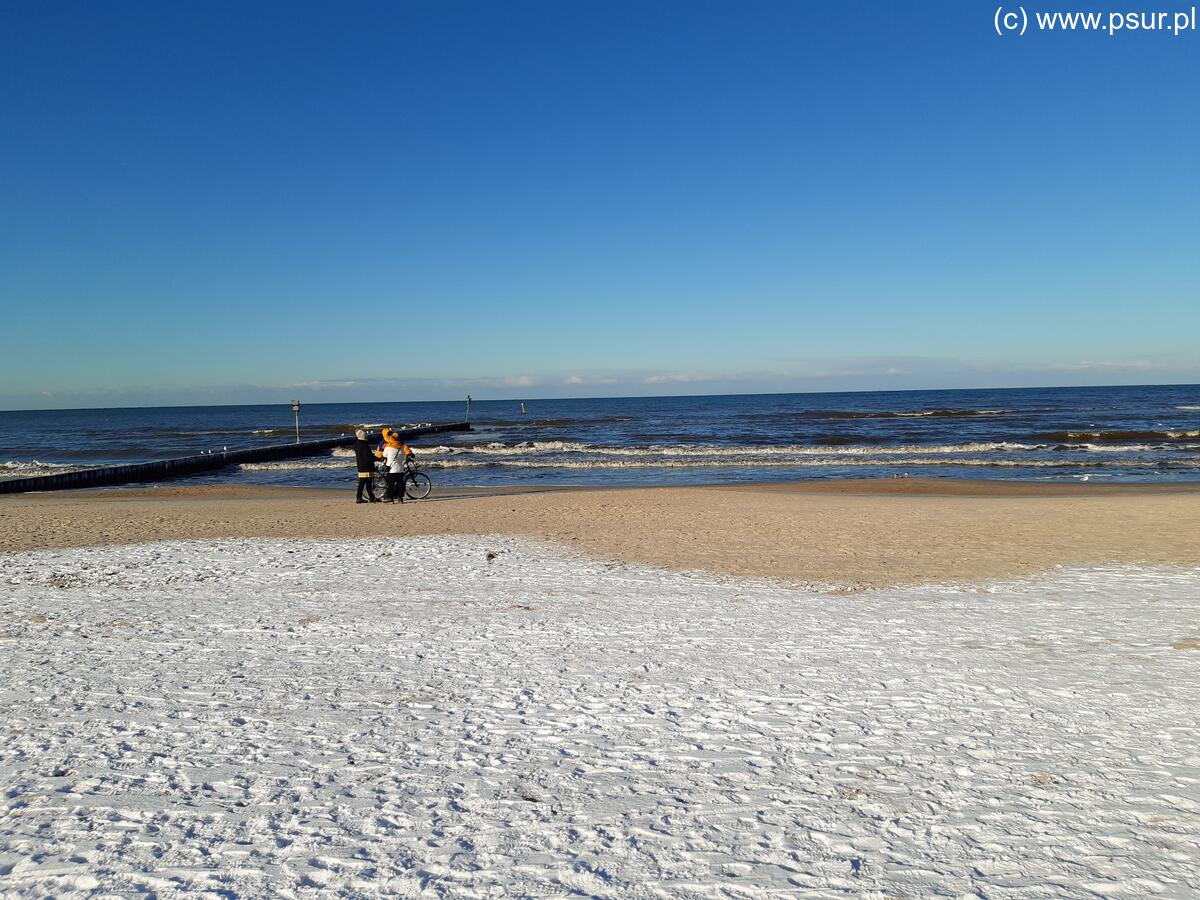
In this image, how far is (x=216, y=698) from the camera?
16.7ft

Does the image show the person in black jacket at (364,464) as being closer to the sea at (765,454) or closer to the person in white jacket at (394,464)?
the person in white jacket at (394,464)

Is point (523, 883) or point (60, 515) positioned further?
point (60, 515)

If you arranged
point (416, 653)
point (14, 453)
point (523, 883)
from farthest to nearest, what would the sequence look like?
point (14, 453) → point (416, 653) → point (523, 883)

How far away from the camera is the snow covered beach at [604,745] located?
3225 mm

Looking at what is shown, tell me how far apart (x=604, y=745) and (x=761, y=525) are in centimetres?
893

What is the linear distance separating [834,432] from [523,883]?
4539 centimetres

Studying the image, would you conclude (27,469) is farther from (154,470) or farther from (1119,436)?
(1119,436)

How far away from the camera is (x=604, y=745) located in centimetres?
437

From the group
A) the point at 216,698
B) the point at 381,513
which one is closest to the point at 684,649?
the point at 216,698

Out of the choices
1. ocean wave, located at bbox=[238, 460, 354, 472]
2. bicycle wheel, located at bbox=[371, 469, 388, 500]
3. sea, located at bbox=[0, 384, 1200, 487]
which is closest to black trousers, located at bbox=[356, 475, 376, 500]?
bicycle wheel, located at bbox=[371, 469, 388, 500]

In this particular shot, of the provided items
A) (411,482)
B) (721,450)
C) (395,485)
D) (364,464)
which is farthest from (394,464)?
(721,450)

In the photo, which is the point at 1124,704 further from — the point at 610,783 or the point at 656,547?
the point at 656,547

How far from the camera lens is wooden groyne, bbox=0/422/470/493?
22.3 meters

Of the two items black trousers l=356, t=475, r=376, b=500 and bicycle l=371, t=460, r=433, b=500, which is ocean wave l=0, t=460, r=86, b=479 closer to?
bicycle l=371, t=460, r=433, b=500
